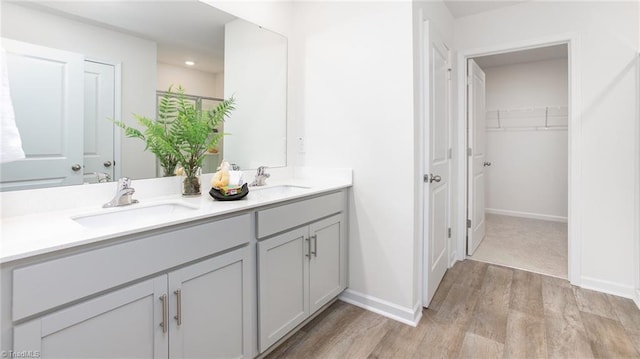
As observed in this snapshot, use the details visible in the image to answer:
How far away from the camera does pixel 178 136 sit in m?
1.66

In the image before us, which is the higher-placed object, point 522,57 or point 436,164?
point 522,57

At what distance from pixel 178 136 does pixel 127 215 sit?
19.0 inches

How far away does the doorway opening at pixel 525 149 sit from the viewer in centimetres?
389

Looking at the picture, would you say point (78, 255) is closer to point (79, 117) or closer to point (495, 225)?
point (79, 117)

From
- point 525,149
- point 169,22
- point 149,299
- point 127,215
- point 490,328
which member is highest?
point 169,22

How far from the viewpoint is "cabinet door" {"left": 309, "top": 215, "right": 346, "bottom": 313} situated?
1.90 metres

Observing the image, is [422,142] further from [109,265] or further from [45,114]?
[45,114]

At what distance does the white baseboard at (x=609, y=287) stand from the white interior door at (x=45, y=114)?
137 inches

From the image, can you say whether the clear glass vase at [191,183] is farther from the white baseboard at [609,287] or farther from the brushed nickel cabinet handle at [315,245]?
the white baseboard at [609,287]

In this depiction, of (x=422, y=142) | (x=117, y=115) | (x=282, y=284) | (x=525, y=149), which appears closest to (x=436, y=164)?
(x=422, y=142)

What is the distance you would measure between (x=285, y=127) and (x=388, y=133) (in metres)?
0.85

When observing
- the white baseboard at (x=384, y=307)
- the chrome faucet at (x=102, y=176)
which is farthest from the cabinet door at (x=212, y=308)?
the white baseboard at (x=384, y=307)

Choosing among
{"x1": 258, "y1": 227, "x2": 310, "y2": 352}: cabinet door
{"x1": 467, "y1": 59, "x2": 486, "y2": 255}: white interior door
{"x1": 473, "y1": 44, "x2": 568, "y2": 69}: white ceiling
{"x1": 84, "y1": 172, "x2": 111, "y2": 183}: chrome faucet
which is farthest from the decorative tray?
{"x1": 473, "y1": 44, "x2": 568, "y2": 69}: white ceiling

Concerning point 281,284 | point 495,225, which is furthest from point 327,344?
point 495,225
